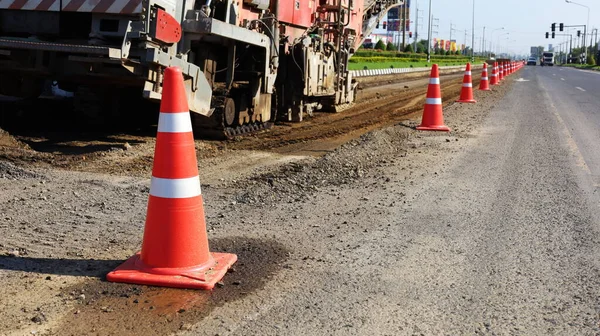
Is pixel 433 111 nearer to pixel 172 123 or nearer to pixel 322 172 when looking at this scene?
pixel 322 172

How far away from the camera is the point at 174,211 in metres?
3.88

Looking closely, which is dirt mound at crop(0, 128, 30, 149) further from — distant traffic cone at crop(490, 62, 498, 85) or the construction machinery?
distant traffic cone at crop(490, 62, 498, 85)

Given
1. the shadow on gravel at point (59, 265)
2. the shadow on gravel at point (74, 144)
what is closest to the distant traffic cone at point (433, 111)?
the shadow on gravel at point (74, 144)

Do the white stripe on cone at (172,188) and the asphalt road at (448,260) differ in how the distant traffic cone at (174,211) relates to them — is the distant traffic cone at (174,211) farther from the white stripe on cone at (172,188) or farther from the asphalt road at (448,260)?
the asphalt road at (448,260)

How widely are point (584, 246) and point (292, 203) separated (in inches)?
89.5

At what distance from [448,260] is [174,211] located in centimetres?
171

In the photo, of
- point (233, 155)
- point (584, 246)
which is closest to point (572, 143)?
point (233, 155)

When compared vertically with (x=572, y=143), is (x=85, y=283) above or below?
below

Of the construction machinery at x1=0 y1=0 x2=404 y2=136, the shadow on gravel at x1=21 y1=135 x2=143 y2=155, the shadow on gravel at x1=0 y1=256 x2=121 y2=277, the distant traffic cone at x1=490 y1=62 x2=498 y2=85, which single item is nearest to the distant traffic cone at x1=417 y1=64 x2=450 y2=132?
the construction machinery at x1=0 y1=0 x2=404 y2=136

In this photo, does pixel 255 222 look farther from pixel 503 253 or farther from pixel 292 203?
pixel 503 253

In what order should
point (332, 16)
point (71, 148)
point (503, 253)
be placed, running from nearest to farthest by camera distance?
point (503, 253) → point (71, 148) → point (332, 16)

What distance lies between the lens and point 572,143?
9758 millimetres

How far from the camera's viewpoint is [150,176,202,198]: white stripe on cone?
3.89m

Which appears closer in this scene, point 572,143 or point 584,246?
point 584,246
